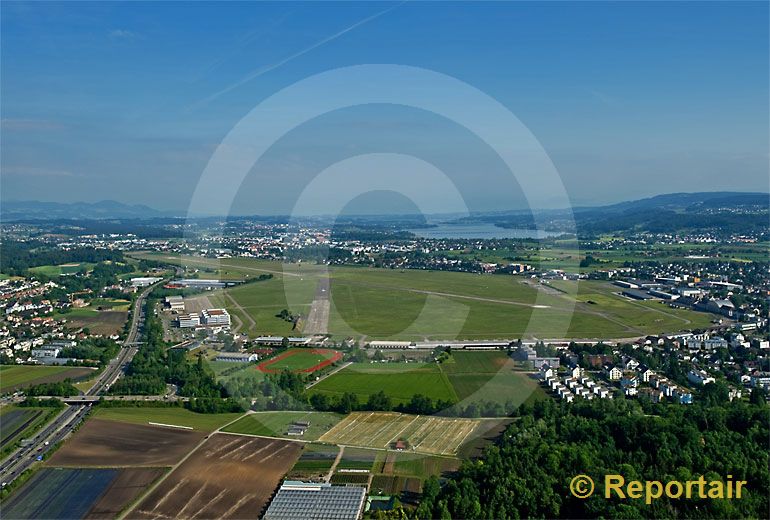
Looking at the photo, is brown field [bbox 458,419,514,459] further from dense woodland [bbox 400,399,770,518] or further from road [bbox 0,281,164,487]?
road [bbox 0,281,164,487]

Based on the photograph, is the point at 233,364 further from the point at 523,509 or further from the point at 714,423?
the point at 714,423

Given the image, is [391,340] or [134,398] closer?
[134,398]

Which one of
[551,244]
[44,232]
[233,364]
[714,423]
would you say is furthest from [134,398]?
[44,232]

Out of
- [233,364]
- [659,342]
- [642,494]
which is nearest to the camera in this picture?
[642,494]

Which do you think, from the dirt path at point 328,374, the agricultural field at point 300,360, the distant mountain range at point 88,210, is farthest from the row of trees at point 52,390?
the distant mountain range at point 88,210

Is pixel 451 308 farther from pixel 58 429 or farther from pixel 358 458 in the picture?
pixel 58 429

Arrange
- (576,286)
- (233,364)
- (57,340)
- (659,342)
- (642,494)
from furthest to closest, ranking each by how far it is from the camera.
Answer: (576,286), (57,340), (659,342), (233,364), (642,494)

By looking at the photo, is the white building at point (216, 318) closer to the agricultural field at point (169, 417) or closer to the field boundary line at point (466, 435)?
the agricultural field at point (169, 417)

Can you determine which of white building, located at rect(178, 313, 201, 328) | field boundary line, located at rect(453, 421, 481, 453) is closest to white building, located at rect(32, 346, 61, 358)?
Result: white building, located at rect(178, 313, 201, 328)
